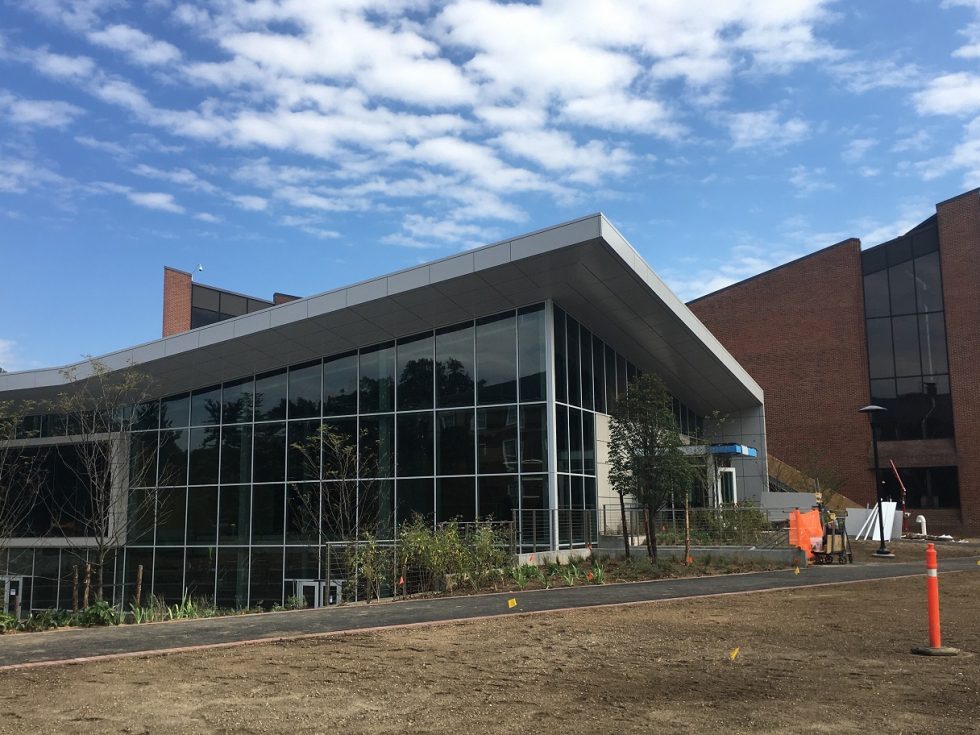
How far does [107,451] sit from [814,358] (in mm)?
33858

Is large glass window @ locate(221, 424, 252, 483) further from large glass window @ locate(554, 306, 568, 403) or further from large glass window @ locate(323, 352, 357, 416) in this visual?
large glass window @ locate(554, 306, 568, 403)

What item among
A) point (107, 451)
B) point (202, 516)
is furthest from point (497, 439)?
point (107, 451)

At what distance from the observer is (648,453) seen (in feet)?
68.6

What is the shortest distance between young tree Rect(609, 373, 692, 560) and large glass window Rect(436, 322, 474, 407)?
4.46 m

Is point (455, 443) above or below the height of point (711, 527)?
above

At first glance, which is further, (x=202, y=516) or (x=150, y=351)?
(x=202, y=516)

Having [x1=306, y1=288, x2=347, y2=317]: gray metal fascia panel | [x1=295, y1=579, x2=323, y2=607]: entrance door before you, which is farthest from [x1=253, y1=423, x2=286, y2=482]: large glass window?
[x1=306, y1=288, x2=347, y2=317]: gray metal fascia panel

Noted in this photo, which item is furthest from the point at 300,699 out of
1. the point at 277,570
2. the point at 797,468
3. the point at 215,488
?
the point at 797,468

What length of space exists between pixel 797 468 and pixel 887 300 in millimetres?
9452

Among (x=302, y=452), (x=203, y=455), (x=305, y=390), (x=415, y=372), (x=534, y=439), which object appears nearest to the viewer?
(x=534, y=439)

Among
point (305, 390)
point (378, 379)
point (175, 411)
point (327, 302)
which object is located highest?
point (327, 302)

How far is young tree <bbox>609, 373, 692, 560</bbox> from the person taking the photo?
20578 mm

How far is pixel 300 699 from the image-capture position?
700cm

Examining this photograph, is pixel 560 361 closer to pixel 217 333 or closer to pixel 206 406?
pixel 217 333
